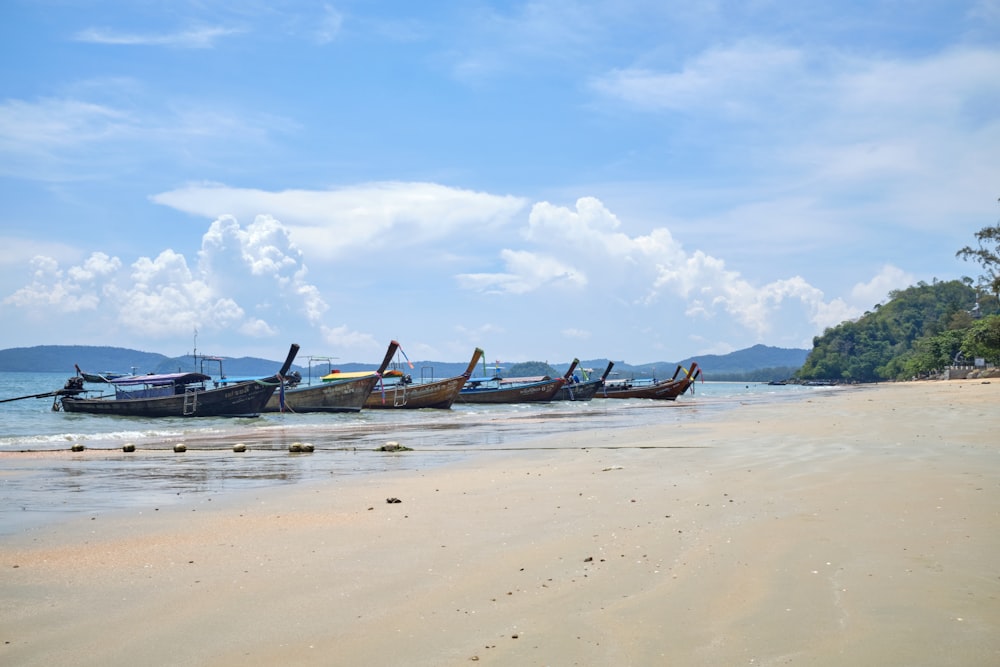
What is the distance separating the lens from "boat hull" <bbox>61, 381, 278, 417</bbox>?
123 ft

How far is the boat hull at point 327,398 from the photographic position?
140ft

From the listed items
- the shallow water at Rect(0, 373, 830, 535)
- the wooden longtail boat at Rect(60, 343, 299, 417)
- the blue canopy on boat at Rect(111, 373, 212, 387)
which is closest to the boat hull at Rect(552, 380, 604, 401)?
the wooden longtail boat at Rect(60, 343, 299, 417)

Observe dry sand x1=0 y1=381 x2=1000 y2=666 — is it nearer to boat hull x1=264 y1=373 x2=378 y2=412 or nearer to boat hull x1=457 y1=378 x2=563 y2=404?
boat hull x1=264 y1=373 x2=378 y2=412

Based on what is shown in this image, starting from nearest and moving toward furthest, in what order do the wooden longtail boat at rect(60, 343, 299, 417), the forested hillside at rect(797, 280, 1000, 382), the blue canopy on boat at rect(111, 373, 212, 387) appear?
1. the wooden longtail boat at rect(60, 343, 299, 417)
2. the blue canopy on boat at rect(111, 373, 212, 387)
3. the forested hillside at rect(797, 280, 1000, 382)

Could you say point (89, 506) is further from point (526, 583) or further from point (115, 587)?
point (526, 583)

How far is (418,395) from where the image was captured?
1951 inches

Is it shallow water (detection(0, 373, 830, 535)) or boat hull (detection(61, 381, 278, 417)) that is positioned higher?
boat hull (detection(61, 381, 278, 417))

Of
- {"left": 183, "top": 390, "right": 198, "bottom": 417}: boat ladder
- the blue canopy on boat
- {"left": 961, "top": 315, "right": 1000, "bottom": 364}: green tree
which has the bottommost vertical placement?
{"left": 183, "top": 390, "right": 198, "bottom": 417}: boat ladder

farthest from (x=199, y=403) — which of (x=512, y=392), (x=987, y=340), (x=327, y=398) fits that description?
(x=987, y=340)

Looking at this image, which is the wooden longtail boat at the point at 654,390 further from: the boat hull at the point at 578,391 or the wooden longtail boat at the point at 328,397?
the wooden longtail boat at the point at 328,397

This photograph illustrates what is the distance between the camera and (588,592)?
5457 millimetres

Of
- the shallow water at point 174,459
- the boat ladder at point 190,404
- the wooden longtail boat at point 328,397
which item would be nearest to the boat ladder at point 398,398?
the wooden longtail boat at point 328,397

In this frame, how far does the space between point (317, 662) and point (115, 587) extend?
2.47 metres

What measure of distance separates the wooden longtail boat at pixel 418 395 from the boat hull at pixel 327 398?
531 cm
